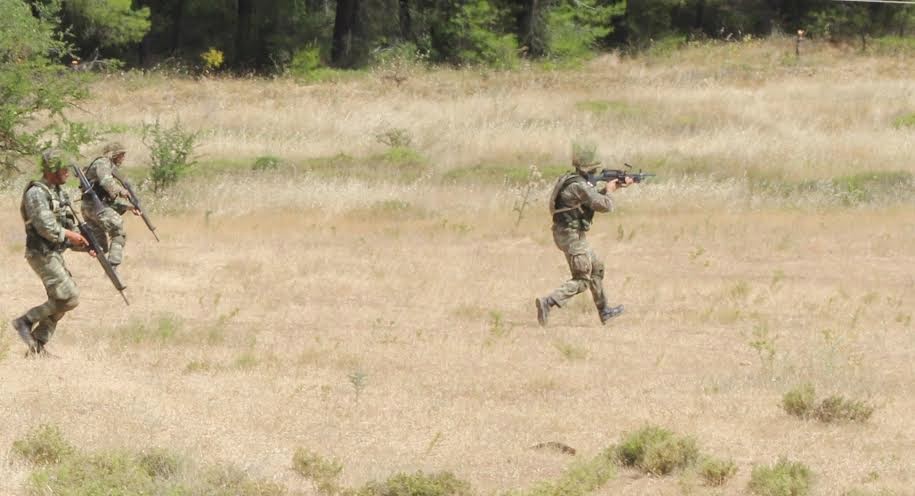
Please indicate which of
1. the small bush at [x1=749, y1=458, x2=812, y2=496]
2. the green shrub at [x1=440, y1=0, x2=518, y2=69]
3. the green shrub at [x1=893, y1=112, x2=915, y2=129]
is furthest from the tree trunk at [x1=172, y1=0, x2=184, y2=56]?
the small bush at [x1=749, y1=458, x2=812, y2=496]

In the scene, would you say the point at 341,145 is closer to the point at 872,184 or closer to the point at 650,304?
the point at 872,184

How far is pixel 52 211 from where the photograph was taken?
11125mm

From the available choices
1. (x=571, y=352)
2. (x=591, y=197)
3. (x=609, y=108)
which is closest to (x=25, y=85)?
(x=591, y=197)

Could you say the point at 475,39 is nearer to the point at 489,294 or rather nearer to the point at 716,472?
the point at 489,294

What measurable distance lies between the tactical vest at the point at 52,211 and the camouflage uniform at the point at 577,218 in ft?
15.5

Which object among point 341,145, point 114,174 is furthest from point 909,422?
point 341,145

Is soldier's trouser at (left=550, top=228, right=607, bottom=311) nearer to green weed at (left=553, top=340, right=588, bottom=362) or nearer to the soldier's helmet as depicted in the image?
green weed at (left=553, top=340, right=588, bottom=362)

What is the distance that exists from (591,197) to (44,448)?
6430 mm

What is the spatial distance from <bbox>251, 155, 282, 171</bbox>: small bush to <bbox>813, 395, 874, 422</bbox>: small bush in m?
15.2

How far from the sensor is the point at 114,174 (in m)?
15.3

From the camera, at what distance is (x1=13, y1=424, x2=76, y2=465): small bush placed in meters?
8.48

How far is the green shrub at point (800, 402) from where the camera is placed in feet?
33.3

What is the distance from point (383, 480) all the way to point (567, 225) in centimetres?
567

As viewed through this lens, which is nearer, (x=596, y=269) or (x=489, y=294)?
(x=596, y=269)
